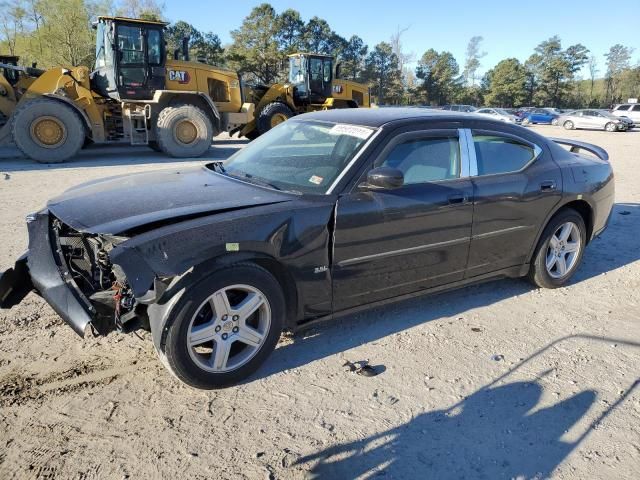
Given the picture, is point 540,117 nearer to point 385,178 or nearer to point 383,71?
point 383,71

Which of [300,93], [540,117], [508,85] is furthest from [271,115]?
[508,85]

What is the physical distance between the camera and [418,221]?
3.52 meters

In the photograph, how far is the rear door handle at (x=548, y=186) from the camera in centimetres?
428

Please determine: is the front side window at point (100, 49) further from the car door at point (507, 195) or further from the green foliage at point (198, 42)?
the green foliage at point (198, 42)

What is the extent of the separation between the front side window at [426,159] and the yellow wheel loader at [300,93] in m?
13.8

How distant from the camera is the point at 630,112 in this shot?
35188mm

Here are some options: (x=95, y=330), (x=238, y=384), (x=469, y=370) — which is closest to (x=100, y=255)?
(x=95, y=330)

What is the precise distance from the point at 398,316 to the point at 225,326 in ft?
5.17

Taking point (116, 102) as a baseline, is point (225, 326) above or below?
below

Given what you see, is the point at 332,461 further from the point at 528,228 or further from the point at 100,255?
the point at 528,228

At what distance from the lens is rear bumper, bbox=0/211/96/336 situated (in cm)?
277

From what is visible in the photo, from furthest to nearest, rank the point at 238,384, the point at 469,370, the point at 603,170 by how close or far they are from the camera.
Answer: the point at 603,170 → the point at 469,370 → the point at 238,384

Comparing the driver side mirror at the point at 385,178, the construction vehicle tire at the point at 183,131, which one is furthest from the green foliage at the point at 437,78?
the driver side mirror at the point at 385,178

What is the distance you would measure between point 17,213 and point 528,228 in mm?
6295
